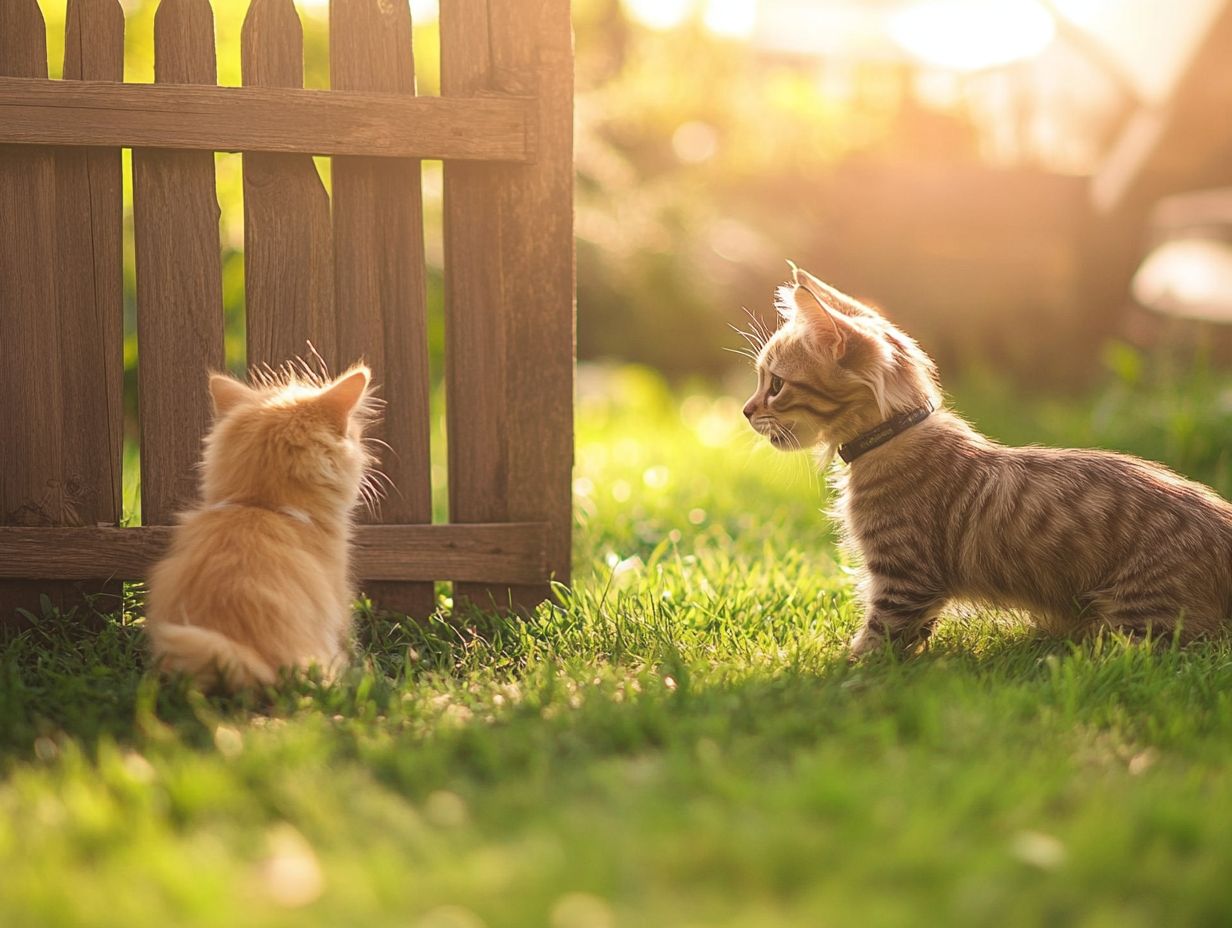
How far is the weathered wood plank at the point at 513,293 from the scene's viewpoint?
3.61 metres

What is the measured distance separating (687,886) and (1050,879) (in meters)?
0.63

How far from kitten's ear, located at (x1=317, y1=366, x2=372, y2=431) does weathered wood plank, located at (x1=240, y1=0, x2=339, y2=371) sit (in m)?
0.49

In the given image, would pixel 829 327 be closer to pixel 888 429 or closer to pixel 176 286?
pixel 888 429

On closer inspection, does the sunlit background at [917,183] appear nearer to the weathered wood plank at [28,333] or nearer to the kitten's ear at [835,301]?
the weathered wood plank at [28,333]

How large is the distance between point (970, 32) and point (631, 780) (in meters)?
10.5

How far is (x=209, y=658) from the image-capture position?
2.68 metres

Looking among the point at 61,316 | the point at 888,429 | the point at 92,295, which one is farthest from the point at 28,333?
the point at 888,429

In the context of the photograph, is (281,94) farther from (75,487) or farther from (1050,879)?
(1050,879)

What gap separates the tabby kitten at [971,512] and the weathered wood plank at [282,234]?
1496 mm

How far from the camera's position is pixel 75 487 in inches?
141

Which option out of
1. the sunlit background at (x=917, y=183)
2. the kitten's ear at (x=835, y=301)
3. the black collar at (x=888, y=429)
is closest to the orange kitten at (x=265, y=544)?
the kitten's ear at (x=835, y=301)

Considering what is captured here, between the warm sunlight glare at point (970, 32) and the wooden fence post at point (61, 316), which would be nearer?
the wooden fence post at point (61, 316)

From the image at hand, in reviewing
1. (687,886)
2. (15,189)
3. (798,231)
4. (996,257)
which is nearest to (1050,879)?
(687,886)

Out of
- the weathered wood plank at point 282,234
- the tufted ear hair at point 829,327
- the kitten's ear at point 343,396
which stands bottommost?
the kitten's ear at point 343,396
